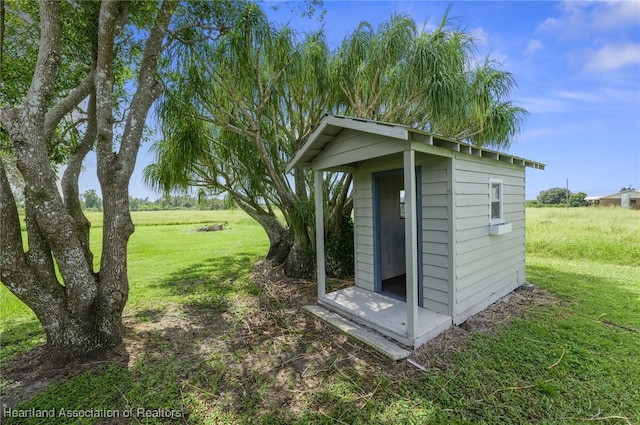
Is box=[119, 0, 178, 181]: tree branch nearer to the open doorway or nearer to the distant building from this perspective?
the open doorway

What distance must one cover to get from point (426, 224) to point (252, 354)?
2.86 metres

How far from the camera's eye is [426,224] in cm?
368

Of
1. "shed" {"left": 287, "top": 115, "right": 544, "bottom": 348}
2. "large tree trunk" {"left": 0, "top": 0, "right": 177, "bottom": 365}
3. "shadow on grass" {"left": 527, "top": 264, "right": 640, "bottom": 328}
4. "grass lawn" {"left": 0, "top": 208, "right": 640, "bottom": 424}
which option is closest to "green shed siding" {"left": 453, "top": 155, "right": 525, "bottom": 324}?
"shed" {"left": 287, "top": 115, "right": 544, "bottom": 348}

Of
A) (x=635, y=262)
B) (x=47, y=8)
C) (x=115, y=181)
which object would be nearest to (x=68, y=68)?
→ (x=47, y=8)

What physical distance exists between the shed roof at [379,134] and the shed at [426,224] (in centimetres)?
1

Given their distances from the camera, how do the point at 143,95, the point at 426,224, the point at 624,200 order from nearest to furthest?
the point at 143,95, the point at 426,224, the point at 624,200

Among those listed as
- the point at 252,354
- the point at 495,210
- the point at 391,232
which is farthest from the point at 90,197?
the point at 495,210

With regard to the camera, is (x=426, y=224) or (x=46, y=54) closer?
(x=46, y=54)

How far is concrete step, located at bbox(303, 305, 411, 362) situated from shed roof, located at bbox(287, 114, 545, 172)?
2.33 metres

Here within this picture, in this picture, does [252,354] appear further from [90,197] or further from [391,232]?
[90,197]

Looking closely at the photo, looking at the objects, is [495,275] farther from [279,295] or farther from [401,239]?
[279,295]

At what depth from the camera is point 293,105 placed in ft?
20.0

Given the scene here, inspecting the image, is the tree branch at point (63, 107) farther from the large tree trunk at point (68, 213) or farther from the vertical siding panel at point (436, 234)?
the vertical siding panel at point (436, 234)

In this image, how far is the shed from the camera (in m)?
2.98
